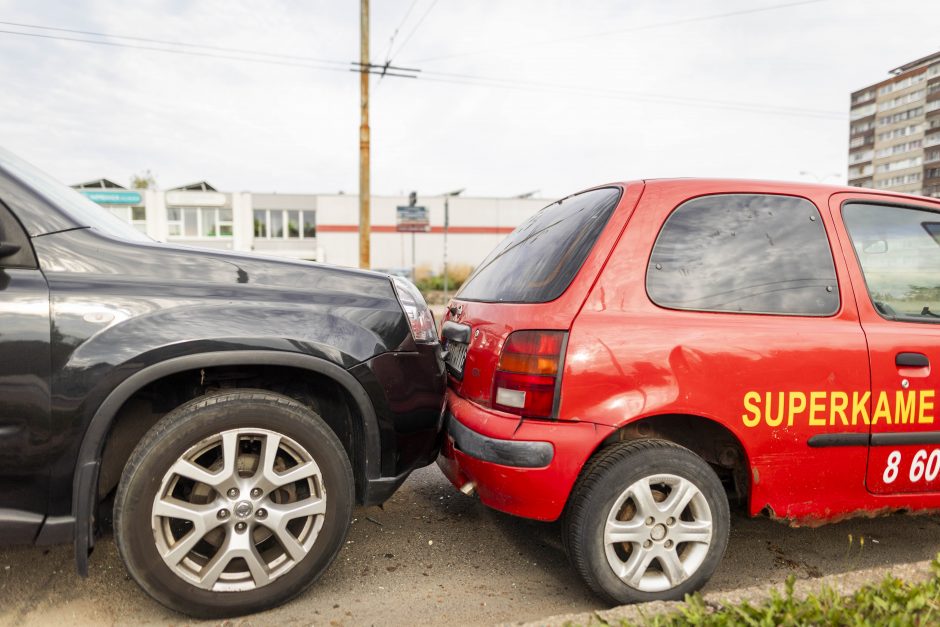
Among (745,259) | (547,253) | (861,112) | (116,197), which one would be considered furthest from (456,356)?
(116,197)

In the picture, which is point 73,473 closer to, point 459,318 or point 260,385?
point 260,385

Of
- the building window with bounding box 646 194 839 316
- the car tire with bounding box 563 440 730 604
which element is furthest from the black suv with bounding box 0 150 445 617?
the building window with bounding box 646 194 839 316

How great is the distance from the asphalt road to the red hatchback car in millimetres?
350

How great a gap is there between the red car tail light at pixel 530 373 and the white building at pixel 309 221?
35.3 meters

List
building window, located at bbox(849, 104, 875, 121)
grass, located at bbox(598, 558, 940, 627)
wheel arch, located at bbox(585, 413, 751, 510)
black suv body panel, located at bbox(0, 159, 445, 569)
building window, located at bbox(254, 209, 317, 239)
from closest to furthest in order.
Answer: grass, located at bbox(598, 558, 940, 627)
black suv body panel, located at bbox(0, 159, 445, 569)
wheel arch, located at bbox(585, 413, 751, 510)
building window, located at bbox(849, 104, 875, 121)
building window, located at bbox(254, 209, 317, 239)

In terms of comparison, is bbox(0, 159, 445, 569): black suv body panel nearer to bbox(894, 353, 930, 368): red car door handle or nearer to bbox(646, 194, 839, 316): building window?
bbox(646, 194, 839, 316): building window

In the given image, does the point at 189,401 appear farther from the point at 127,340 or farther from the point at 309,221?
the point at 309,221

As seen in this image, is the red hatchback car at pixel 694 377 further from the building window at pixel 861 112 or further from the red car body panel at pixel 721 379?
the building window at pixel 861 112

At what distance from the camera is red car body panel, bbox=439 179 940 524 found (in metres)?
2.14

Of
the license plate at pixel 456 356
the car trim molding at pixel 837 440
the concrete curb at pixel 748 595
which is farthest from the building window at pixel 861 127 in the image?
the license plate at pixel 456 356

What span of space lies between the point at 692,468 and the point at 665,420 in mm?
211

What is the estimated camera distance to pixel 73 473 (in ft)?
6.43

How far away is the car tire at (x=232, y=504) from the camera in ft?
6.56


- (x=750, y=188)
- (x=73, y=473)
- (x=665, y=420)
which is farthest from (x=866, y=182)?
(x=73, y=473)
